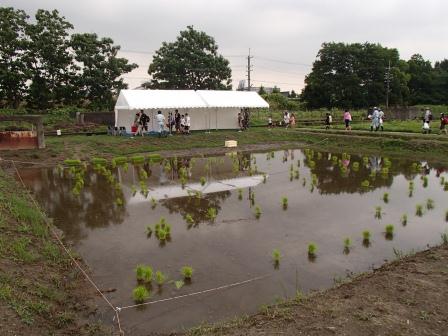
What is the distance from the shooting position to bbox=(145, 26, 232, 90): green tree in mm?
41062

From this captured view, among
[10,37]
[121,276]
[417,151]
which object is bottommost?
[121,276]

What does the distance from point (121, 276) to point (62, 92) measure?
30124 mm

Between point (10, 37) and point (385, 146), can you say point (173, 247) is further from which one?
point (10, 37)

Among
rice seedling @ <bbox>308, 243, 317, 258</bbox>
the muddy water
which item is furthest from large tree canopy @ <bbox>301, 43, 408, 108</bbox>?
rice seedling @ <bbox>308, 243, 317, 258</bbox>

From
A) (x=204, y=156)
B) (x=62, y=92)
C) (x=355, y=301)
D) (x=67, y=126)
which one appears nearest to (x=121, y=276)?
(x=355, y=301)

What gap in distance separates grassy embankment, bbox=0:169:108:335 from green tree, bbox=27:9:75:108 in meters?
26.7

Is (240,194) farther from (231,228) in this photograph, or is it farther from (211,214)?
(231,228)

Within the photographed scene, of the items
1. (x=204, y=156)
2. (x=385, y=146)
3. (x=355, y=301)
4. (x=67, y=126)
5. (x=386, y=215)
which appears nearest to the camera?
(x=355, y=301)

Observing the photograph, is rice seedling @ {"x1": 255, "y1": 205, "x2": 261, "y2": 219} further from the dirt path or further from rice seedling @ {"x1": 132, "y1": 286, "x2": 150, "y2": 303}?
rice seedling @ {"x1": 132, "y1": 286, "x2": 150, "y2": 303}

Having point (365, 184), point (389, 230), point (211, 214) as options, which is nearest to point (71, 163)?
point (211, 214)

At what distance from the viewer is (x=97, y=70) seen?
109ft

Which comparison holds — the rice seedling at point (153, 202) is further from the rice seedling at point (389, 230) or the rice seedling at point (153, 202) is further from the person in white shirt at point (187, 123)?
the person in white shirt at point (187, 123)

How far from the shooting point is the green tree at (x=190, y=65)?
135ft

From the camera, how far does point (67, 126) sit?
84.6 feet
